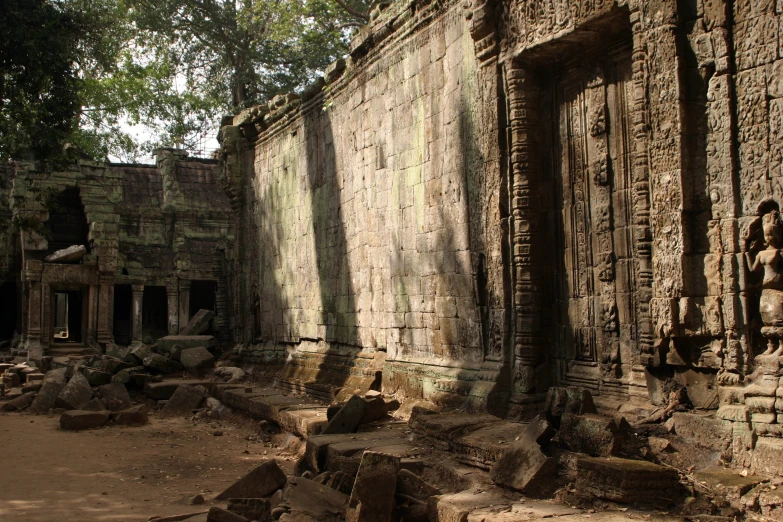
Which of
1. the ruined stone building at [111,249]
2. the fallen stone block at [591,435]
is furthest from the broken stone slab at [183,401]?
the fallen stone block at [591,435]

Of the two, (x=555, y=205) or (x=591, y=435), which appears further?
(x=555, y=205)

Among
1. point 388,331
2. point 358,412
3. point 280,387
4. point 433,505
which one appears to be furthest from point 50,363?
point 433,505

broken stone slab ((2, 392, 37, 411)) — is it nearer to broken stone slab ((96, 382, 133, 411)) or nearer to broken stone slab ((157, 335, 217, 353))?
broken stone slab ((96, 382, 133, 411))

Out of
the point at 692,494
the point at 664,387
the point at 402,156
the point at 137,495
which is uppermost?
the point at 402,156

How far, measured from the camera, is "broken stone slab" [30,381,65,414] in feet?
41.8

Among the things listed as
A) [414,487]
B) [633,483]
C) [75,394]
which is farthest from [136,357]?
[633,483]

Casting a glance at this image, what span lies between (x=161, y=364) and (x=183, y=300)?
1059cm

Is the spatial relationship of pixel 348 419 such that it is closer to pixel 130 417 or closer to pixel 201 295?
pixel 130 417

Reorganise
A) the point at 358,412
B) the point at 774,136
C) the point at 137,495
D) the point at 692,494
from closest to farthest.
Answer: the point at 692,494
the point at 774,136
the point at 137,495
the point at 358,412

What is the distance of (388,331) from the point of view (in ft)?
31.6

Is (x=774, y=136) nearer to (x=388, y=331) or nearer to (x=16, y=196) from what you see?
(x=388, y=331)

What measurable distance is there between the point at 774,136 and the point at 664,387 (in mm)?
2008

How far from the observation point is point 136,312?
24484 mm

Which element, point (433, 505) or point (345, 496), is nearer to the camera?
point (433, 505)
